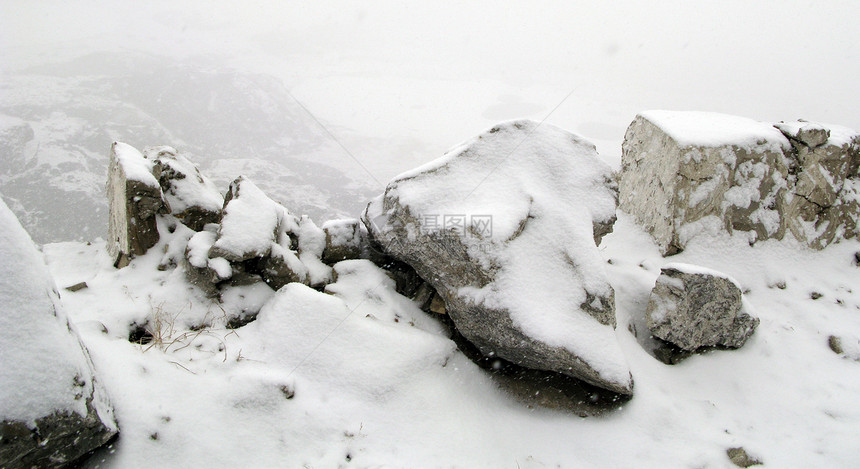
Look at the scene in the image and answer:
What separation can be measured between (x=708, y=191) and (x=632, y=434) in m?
4.09

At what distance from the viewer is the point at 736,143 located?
6.04 metres

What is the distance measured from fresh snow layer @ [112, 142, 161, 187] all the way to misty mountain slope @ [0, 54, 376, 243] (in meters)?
21.8

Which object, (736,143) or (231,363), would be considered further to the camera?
(736,143)

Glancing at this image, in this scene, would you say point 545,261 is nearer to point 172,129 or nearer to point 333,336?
point 333,336

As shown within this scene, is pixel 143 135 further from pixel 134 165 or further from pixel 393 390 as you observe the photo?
pixel 393 390

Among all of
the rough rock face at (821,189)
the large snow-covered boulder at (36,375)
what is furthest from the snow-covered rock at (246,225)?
the rough rock face at (821,189)

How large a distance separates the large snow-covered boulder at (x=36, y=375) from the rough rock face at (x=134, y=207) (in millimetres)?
2980

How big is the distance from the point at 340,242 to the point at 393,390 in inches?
107

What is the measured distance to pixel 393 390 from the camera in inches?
158

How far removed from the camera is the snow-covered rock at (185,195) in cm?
589

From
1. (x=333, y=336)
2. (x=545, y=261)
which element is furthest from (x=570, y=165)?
(x=333, y=336)

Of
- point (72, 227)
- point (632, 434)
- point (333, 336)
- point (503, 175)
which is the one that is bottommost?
point (72, 227)

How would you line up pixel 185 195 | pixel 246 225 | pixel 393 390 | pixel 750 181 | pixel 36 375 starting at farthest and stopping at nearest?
1. pixel 750 181
2. pixel 185 195
3. pixel 246 225
4. pixel 393 390
5. pixel 36 375

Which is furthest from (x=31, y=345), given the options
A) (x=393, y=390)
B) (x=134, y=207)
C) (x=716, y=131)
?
(x=716, y=131)
